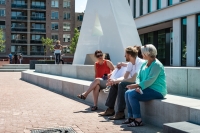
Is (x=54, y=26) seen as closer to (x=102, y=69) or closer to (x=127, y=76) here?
(x=102, y=69)

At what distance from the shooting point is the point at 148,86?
16.8 feet

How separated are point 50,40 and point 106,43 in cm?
5113

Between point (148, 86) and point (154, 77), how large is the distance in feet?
0.68

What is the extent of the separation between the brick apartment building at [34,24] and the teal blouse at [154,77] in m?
60.7

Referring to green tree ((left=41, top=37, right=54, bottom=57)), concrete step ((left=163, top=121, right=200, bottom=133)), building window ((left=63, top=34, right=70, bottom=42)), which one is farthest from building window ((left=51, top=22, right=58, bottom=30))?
concrete step ((left=163, top=121, right=200, bottom=133))

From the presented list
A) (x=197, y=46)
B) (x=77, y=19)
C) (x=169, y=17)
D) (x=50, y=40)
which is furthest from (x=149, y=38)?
(x=77, y=19)

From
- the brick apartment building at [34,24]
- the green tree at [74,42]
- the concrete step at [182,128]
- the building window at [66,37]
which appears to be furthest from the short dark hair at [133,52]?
the building window at [66,37]

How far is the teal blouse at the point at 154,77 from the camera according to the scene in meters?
5.05

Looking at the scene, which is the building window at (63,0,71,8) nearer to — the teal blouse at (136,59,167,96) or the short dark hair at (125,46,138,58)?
the short dark hair at (125,46,138,58)

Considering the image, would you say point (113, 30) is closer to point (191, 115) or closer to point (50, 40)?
point (191, 115)

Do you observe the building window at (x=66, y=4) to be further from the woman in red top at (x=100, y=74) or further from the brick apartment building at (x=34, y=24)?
the woman in red top at (x=100, y=74)

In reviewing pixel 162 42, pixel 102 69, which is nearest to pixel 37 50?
pixel 162 42

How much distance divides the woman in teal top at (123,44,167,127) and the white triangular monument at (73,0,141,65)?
6.57 metres

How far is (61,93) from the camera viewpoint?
10.7 meters
